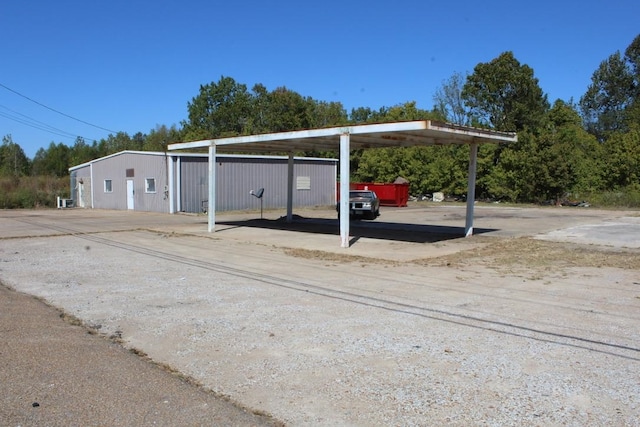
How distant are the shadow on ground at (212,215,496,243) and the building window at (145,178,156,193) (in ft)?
38.1

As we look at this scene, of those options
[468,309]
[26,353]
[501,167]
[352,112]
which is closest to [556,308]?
[468,309]

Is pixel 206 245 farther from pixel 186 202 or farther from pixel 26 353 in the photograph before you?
pixel 186 202

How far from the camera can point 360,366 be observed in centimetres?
522

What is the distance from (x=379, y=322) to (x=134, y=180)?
3162 centimetres

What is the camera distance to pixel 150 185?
111ft

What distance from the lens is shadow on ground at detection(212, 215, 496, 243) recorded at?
17984 mm

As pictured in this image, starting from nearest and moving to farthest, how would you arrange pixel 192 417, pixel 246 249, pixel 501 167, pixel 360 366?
pixel 192 417
pixel 360 366
pixel 246 249
pixel 501 167

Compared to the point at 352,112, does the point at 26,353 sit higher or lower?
lower

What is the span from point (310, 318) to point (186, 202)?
2619 cm

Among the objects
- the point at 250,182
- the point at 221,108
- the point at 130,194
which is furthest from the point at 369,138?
the point at 221,108

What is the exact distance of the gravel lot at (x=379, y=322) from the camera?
441 centimetres

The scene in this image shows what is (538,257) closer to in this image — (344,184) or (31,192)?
(344,184)

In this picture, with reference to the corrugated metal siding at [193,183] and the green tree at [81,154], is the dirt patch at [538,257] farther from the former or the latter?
the green tree at [81,154]

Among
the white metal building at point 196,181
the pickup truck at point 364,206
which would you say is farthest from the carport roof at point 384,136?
the white metal building at point 196,181
